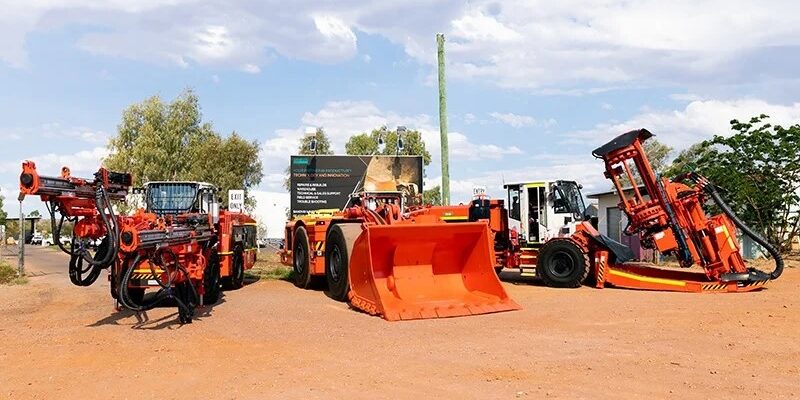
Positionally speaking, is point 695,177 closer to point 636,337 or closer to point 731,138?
point 636,337

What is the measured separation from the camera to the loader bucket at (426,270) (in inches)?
416

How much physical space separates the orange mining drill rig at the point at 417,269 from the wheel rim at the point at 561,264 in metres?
4.23

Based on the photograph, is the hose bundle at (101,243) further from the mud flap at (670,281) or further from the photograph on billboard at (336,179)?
the photograph on billboard at (336,179)

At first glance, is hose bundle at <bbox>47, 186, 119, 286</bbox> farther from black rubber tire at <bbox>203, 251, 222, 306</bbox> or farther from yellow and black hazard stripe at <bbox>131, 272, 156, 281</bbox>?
black rubber tire at <bbox>203, 251, 222, 306</bbox>

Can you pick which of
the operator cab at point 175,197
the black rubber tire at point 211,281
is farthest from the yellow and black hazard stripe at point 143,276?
the operator cab at point 175,197

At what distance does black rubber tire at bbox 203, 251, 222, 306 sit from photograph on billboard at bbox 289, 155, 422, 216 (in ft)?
53.9

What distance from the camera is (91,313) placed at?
11.1 meters

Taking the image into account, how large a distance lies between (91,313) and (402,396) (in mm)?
7260

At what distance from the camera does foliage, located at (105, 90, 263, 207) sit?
35406 millimetres

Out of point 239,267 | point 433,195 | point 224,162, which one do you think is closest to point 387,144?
point 433,195

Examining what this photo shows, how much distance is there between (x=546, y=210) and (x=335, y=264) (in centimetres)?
578

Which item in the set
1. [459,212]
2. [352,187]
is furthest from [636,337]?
[352,187]

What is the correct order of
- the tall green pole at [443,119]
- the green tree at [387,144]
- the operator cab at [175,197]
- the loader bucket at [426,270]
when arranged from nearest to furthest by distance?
the loader bucket at [426,270] < the operator cab at [175,197] < the tall green pole at [443,119] < the green tree at [387,144]

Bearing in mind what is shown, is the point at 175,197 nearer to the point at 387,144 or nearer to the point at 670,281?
the point at 670,281
